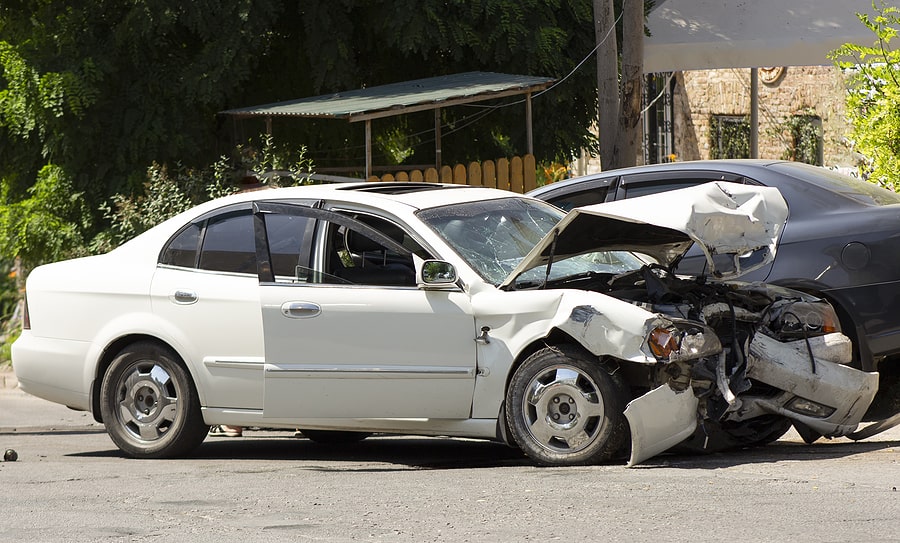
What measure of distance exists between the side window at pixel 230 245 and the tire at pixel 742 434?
2.85 meters

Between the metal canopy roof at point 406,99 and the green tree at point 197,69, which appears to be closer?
the metal canopy roof at point 406,99

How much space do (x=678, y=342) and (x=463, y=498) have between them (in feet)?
4.69

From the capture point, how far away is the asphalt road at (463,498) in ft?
18.7

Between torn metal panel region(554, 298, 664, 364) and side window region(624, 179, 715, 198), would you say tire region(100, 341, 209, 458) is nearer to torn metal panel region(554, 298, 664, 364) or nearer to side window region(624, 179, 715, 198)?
torn metal panel region(554, 298, 664, 364)

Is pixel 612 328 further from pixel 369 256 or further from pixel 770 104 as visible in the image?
pixel 770 104

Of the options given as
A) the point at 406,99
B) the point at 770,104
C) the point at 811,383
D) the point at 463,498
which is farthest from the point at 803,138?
the point at 463,498

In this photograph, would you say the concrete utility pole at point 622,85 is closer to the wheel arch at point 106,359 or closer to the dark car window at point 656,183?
the dark car window at point 656,183

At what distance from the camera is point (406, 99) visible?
13781 millimetres

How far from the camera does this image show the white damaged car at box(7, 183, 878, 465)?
284 inches

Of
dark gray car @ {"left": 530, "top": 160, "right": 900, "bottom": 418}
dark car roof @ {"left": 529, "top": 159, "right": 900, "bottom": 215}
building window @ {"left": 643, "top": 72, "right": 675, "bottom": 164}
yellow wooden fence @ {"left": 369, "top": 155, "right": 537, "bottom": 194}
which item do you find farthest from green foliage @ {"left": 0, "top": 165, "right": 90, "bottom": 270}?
building window @ {"left": 643, "top": 72, "right": 675, "bottom": 164}

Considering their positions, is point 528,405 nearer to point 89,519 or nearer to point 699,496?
point 699,496

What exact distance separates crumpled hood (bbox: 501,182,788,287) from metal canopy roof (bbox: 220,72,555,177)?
17.7ft

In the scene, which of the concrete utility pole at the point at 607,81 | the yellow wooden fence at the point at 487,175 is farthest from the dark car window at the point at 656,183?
the yellow wooden fence at the point at 487,175

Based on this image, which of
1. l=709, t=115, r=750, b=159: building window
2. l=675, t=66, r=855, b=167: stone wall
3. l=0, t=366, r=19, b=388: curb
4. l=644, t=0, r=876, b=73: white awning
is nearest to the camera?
l=0, t=366, r=19, b=388: curb
